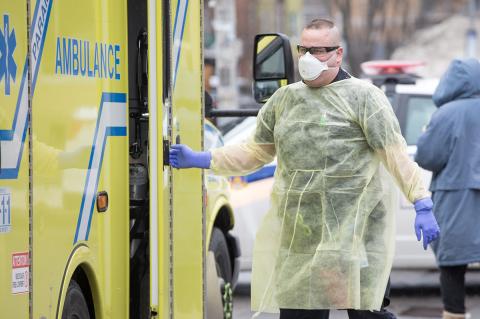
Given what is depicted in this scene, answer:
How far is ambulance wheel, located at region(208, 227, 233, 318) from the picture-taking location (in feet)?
23.6

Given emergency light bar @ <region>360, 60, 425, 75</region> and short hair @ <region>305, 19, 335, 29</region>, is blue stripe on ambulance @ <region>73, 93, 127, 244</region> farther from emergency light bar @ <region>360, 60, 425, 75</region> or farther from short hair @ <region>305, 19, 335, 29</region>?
emergency light bar @ <region>360, 60, 425, 75</region>

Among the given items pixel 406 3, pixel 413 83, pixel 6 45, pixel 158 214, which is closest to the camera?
pixel 6 45

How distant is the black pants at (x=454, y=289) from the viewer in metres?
8.15

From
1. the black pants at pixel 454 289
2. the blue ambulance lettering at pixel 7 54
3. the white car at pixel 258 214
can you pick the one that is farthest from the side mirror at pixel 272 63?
the white car at pixel 258 214

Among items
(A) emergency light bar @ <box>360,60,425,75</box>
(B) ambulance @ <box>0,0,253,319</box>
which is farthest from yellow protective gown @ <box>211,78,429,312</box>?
(A) emergency light bar @ <box>360,60,425,75</box>

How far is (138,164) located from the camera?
5.64m

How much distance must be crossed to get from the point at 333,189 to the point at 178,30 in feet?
3.63

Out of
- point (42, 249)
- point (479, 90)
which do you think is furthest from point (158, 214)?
point (479, 90)

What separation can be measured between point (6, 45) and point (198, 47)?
2426 mm

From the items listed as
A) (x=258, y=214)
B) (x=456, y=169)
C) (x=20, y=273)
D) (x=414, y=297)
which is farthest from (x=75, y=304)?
(x=414, y=297)

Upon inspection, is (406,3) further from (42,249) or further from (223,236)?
(42,249)

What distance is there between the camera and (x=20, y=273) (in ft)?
12.7

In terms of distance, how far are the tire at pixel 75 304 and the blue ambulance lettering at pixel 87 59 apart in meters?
0.84

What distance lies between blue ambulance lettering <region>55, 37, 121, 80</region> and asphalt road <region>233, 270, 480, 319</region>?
423 cm
